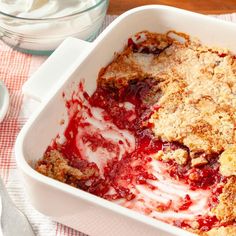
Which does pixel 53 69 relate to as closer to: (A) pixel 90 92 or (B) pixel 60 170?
(A) pixel 90 92

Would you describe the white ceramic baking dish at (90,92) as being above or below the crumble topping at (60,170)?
above

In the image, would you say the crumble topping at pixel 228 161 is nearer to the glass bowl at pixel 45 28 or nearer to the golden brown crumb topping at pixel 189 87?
the golden brown crumb topping at pixel 189 87

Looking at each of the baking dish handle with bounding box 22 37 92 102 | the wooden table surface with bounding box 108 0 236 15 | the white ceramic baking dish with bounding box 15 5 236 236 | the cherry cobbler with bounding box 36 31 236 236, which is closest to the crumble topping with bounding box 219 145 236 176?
the cherry cobbler with bounding box 36 31 236 236

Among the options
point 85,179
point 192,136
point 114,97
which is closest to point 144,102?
point 114,97

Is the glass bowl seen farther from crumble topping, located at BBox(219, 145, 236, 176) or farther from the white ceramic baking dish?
crumble topping, located at BBox(219, 145, 236, 176)

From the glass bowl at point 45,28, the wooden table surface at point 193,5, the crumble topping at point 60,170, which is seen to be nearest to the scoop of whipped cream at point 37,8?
the glass bowl at point 45,28

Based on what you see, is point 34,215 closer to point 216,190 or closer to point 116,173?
point 116,173
